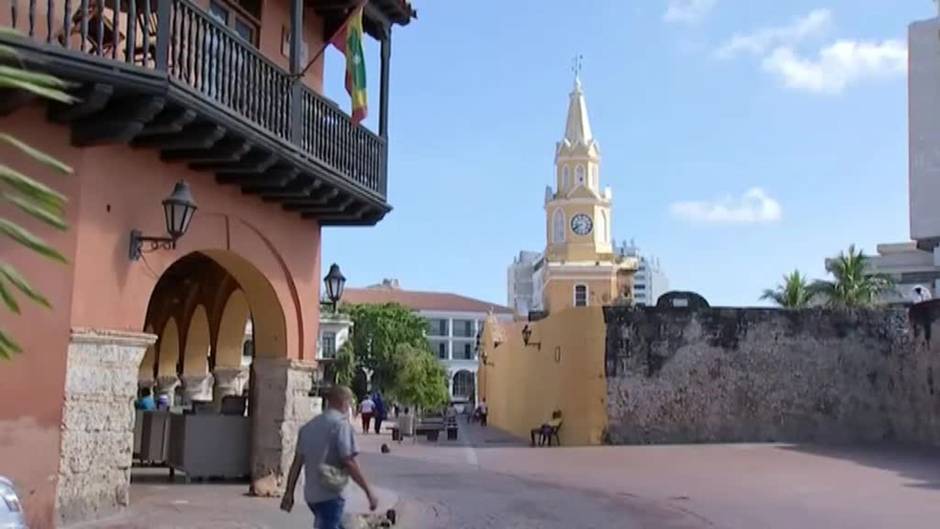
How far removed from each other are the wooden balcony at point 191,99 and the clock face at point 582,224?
54.2m

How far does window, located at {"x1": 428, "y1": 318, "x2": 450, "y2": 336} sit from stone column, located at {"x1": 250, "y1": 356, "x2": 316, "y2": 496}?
96.6m

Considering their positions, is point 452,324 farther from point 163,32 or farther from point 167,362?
point 163,32

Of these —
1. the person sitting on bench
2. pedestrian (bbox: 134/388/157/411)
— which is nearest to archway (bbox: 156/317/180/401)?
pedestrian (bbox: 134/388/157/411)

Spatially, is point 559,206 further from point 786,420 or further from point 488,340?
point 786,420

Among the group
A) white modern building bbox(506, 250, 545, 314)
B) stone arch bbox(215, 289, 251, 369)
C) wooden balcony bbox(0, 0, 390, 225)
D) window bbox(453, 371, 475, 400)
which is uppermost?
white modern building bbox(506, 250, 545, 314)

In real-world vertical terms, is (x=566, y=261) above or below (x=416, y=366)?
above

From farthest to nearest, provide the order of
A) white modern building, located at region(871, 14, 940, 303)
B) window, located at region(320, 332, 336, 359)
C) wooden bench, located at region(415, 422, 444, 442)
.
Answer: window, located at region(320, 332, 336, 359)
white modern building, located at region(871, 14, 940, 303)
wooden bench, located at region(415, 422, 444, 442)

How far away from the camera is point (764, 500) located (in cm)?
1434

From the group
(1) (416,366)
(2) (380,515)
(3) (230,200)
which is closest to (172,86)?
(3) (230,200)

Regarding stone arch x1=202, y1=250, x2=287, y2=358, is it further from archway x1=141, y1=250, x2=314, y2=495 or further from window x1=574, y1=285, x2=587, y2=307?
window x1=574, y1=285, x2=587, y2=307

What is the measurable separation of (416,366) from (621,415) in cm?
4128

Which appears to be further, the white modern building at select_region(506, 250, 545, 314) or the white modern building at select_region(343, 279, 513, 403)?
the white modern building at select_region(506, 250, 545, 314)

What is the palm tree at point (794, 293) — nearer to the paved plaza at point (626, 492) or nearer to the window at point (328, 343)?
the paved plaza at point (626, 492)

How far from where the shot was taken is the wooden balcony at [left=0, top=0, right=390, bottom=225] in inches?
354
